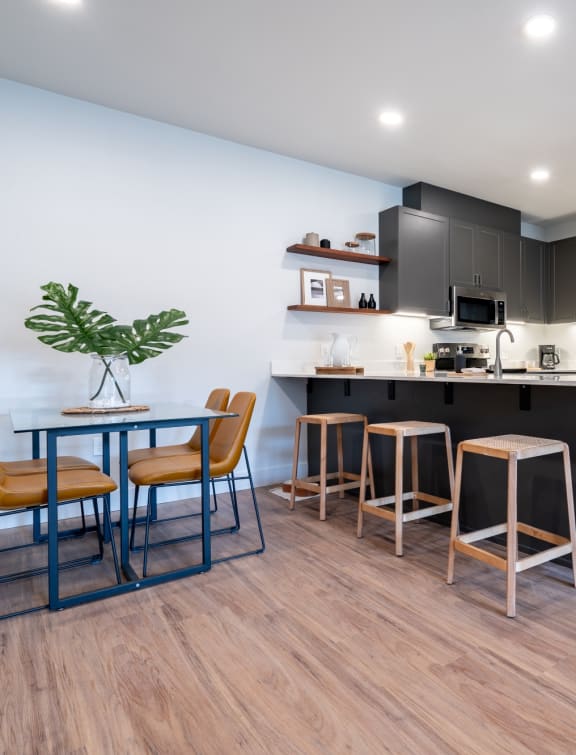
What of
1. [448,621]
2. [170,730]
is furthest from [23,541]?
[448,621]

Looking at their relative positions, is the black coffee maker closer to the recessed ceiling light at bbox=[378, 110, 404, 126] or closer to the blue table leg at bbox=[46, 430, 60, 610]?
the recessed ceiling light at bbox=[378, 110, 404, 126]

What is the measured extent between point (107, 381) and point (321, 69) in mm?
2232

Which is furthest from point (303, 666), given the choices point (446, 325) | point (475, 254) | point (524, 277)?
point (524, 277)

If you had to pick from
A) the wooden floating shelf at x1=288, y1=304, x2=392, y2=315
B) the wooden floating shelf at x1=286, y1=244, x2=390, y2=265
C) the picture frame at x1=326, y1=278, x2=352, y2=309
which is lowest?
the wooden floating shelf at x1=288, y1=304, x2=392, y2=315

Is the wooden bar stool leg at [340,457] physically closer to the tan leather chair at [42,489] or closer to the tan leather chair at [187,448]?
the tan leather chair at [187,448]

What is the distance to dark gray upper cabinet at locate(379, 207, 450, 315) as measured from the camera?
4430 millimetres

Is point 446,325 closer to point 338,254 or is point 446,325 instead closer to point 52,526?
point 338,254

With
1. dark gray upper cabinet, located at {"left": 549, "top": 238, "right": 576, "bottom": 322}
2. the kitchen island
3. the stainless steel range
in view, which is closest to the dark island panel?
the kitchen island

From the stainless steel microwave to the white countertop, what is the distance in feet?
2.41

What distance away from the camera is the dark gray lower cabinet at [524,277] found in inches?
209

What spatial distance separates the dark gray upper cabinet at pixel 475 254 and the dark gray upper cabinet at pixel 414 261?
0.13 m

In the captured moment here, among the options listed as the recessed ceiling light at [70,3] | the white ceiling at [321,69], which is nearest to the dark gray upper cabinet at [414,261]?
the white ceiling at [321,69]

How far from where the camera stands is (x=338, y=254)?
414 centimetres

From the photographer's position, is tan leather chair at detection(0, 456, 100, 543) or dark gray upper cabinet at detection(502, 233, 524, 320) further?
dark gray upper cabinet at detection(502, 233, 524, 320)
